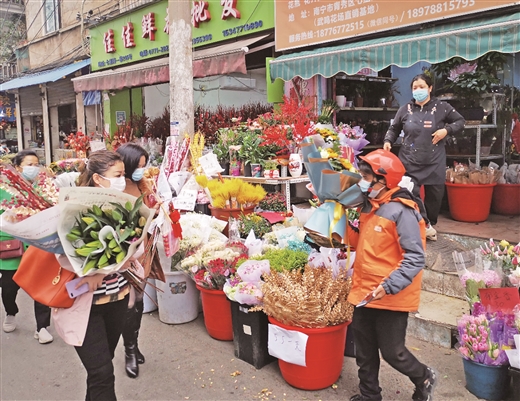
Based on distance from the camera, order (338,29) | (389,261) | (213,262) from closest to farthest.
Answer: (389,261) → (213,262) → (338,29)

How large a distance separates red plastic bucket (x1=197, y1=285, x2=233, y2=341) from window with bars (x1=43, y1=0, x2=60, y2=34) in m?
16.5

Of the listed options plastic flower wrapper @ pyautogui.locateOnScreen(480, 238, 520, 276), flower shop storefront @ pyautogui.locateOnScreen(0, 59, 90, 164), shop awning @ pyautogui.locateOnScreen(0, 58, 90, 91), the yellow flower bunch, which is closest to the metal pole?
the yellow flower bunch

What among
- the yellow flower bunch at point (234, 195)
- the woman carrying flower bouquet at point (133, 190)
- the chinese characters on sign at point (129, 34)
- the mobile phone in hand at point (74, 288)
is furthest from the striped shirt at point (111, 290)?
the chinese characters on sign at point (129, 34)

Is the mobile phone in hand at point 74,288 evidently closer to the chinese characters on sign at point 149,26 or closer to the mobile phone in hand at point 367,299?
the mobile phone in hand at point 367,299

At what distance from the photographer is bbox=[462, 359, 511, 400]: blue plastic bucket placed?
10.2 ft

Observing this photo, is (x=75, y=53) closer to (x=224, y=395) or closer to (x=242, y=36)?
(x=242, y=36)

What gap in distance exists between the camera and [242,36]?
30.4 ft

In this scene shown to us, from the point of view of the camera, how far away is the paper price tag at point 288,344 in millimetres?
3242

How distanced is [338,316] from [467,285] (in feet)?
3.41

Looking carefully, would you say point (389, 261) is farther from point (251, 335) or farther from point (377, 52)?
point (377, 52)

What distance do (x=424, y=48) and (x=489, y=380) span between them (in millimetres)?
3867

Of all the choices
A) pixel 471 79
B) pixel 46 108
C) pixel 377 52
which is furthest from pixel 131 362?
pixel 46 108

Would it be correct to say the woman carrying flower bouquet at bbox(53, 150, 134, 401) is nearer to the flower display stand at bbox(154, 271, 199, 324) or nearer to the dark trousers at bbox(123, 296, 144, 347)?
the dark trousers at bbox(123, 296, 144, 347)

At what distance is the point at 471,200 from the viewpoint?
19.0 feet
